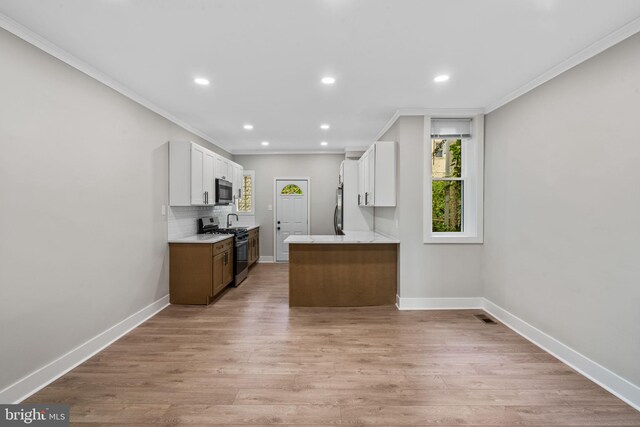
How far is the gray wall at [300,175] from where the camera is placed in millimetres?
6680

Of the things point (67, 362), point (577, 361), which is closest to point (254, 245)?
point (67, 362)

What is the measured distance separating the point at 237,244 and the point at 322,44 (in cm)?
353

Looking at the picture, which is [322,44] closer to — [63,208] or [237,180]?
[63,208]

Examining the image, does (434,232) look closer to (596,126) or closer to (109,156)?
(596,126)

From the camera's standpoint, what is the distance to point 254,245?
20.4 feet

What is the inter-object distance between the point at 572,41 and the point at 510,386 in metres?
2.73

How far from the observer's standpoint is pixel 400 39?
6.98 feet

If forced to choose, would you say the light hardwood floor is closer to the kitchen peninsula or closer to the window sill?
the kitchen peninsula

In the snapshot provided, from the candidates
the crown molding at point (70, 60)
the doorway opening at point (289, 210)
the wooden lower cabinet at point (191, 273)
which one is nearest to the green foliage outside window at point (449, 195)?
the wooden lower cabinet at point (191, 273)

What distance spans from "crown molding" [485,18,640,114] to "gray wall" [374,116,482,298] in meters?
1.18

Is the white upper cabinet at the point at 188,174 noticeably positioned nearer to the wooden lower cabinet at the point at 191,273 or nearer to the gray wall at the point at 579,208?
the wooden lower cabinet at the point at 191,273

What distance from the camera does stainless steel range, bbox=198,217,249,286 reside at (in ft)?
15.6

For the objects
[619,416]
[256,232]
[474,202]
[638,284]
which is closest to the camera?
[619,416]

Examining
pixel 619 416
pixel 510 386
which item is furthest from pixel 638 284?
pixel 510 386
